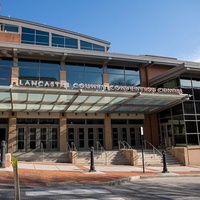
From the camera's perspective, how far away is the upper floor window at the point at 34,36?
36.1 metres

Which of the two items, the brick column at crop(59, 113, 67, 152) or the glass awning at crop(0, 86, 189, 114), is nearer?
the glass awning at crop(0, 86, 189, 114)

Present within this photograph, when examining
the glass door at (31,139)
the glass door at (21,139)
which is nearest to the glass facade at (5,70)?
the glass door at (21,139)

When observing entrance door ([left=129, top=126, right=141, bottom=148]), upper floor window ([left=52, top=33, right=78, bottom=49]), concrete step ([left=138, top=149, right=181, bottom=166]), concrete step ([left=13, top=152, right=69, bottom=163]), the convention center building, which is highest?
upper floor window ([left=52, top=33, right=78, bottom=49])

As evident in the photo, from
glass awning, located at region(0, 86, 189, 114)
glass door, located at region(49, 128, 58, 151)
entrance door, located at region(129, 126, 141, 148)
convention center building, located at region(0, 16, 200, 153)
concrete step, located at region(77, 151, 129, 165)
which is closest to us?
glass awning, located at region(0, 86, 189, 114)

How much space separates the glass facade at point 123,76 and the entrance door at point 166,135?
538 cm

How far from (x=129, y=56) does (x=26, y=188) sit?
1890 cm

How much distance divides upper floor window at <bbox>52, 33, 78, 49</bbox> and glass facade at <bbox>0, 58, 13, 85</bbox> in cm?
1547

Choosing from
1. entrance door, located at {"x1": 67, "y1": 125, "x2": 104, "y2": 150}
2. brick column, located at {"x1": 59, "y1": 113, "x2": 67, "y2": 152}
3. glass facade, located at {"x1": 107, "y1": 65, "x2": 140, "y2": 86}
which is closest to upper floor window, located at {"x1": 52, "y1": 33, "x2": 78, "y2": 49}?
glass facade, located at {"x1": 107, "y1": 65, "x2": 140, "y2": 86}

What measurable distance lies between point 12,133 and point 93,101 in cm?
766

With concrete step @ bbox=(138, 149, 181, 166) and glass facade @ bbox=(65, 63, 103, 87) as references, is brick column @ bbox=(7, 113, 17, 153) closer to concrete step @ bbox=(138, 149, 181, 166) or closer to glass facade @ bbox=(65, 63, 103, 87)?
glass facade @ bbox=(65, 63, 103, 87)

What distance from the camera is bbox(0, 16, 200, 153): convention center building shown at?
69.4ft

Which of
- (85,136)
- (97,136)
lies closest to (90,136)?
(85,136)

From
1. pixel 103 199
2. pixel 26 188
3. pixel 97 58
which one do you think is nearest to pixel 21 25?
pixel 97 58

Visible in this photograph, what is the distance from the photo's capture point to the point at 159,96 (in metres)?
20.7
